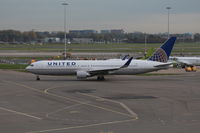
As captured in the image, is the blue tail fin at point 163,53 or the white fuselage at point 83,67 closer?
the white fuselage at point 83,67

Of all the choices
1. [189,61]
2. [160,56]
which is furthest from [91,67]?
[189,61]

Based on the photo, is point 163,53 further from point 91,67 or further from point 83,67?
point 83,67

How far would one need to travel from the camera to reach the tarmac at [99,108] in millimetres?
22750

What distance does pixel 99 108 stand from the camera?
29.7m

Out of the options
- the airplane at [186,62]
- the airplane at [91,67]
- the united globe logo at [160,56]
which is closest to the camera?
the airplane at [91,67]

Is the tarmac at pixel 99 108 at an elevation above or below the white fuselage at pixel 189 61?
below

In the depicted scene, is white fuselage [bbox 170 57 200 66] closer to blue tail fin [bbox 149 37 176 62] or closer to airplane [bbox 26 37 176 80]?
blue tail fin [bbox 149 37 176 62]

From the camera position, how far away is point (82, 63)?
5191 cm

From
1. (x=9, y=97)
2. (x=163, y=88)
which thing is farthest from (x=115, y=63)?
(x=9, y=97)

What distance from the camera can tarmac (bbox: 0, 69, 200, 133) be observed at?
22.8 metres

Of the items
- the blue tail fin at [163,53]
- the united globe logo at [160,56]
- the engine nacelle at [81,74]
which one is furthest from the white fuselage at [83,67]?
the blue tail fin at [163,53]

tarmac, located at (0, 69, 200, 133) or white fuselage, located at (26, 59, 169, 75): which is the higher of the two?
white fuselage, located at (26, 59, 169, 75)

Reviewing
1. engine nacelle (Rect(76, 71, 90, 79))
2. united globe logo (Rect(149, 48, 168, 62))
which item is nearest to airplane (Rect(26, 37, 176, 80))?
engine nacelle (Rect(76, 71, 90, 79))

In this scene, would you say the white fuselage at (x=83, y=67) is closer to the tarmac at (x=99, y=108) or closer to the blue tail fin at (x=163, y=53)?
the blue tail fin at (x=163, y=53)
